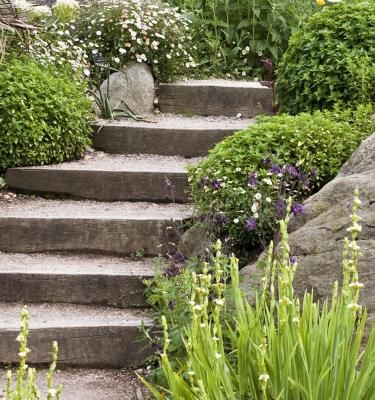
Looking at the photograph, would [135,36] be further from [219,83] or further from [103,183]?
[103,183]

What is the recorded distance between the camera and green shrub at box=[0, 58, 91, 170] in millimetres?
6219

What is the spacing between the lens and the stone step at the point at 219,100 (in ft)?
24.9

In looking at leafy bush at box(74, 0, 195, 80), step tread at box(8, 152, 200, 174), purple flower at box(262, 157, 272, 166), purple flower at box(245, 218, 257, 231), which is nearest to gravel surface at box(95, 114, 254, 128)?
step tread at box(8, 152, 200, 174)

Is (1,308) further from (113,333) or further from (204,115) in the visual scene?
(204,115)

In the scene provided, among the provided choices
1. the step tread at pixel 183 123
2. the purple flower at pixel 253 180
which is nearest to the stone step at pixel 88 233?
the purple flower at pixel 253 180

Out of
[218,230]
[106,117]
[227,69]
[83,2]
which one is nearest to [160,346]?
[218,230]

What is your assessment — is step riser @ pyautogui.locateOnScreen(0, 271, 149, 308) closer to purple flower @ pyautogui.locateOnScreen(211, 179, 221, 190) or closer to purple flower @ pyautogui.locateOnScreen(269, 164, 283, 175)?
purple flower @ pyautogui.locateOnScreen(211, 179, 221, 190)

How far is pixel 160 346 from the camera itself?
4.62 metres

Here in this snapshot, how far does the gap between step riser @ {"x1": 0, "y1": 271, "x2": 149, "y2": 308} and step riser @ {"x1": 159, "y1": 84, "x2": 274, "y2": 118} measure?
266 centimetres

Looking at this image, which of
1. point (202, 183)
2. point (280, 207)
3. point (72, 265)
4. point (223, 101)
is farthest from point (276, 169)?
point (223, 101)

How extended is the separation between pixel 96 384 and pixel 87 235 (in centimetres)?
126

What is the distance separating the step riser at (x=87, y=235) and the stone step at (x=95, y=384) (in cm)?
102

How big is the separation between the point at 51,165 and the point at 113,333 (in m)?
1.87

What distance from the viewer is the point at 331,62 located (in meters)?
6.71
